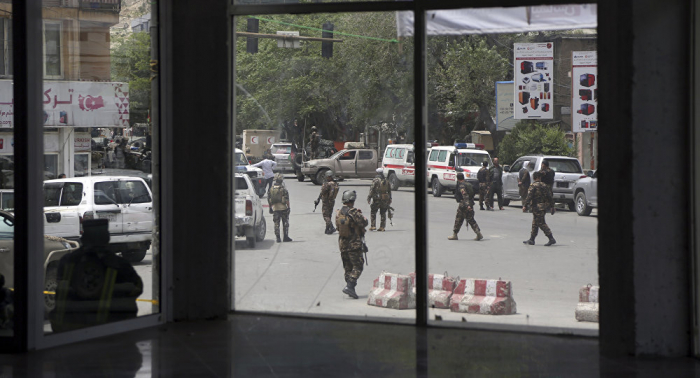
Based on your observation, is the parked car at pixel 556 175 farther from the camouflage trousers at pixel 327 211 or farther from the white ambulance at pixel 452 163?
the camouflage trousers at pixel 327 211

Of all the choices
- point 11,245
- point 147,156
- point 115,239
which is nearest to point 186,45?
point 147,156

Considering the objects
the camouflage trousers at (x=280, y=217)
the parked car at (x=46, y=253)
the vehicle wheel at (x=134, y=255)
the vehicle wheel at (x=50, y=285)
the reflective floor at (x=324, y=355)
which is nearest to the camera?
the reflective floor at (x=324, y=355)

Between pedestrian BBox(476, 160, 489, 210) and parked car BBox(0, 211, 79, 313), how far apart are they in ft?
10.5

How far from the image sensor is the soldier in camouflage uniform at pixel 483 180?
257 inches

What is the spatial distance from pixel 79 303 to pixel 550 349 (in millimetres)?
3532

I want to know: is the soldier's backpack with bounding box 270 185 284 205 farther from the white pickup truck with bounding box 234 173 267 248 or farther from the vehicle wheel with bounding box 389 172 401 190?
the vehicle wheel with bounding box 389 172 401 190

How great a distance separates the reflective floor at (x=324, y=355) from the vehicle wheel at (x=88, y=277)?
0.38 metres

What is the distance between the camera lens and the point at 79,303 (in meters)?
6.03

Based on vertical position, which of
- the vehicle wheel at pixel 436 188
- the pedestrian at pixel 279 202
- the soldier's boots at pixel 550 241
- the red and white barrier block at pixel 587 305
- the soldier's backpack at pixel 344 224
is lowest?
the red and white barrier block at pixel 587 305

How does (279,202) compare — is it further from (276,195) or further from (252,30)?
(252,30)

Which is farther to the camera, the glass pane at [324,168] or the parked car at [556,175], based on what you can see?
the glass pane at [324,168]

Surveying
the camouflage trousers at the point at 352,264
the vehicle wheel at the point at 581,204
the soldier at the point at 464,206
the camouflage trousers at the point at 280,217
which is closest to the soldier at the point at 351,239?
the camouflage trousers at the point at 352,264

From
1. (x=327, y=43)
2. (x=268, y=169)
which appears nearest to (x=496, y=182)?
(x=327, y=43)

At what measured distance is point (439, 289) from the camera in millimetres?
6547
